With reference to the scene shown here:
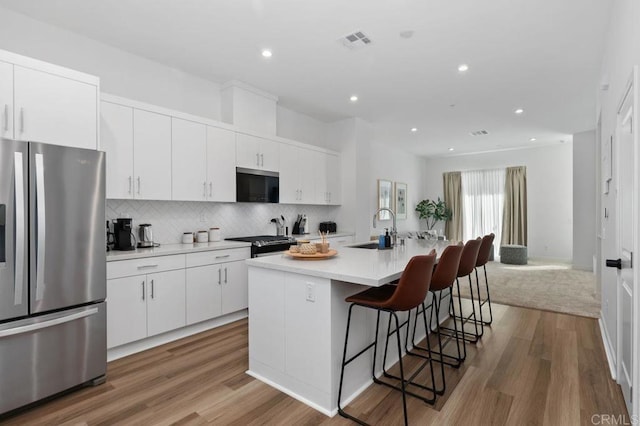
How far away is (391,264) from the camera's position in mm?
2201

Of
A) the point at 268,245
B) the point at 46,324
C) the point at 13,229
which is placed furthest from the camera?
the point at 268,245

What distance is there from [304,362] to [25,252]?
74.7 inches

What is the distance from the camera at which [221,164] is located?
Answer: 3.89 metres

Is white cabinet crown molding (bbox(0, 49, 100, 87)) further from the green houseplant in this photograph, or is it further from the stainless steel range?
the green houseplant

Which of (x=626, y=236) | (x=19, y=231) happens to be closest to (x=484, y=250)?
(x=626, y=236)

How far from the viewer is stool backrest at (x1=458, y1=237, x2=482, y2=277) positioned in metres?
2.72

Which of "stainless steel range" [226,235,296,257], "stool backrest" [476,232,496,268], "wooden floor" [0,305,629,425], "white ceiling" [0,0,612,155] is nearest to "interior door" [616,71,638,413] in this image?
"wooden floor" [0,305,629,425]

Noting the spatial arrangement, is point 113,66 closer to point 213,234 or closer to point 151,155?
point 151,155

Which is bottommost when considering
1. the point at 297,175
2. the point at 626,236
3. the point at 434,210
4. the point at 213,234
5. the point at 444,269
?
the point at 444,269

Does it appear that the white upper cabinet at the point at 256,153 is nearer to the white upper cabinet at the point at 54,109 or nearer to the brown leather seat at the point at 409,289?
the white upper cabinet at the point at 54,109

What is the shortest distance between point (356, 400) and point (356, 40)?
311cm

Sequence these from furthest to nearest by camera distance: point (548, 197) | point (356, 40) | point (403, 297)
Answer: point (548, 197) < point (356, 40) < point (403, 297)

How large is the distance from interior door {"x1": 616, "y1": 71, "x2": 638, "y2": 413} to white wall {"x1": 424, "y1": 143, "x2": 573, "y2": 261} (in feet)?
22.8
